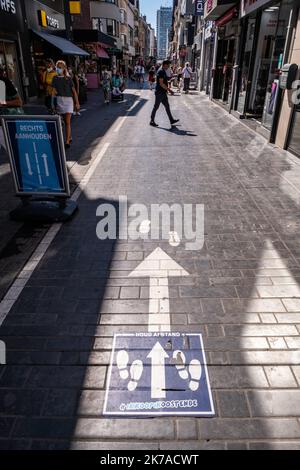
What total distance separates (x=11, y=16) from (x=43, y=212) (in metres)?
14.6

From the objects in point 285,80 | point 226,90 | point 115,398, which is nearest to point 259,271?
point 115,398

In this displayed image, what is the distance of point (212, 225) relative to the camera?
16.8 ft

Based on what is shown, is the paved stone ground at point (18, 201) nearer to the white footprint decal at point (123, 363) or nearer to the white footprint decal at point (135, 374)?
the white footprint decal at point (123, 363)

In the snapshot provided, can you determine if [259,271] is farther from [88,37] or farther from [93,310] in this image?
[88,37]

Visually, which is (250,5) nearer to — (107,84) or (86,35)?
(107,84)

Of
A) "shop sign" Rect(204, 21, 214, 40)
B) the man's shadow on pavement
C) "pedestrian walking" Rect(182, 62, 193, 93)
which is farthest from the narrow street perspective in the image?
"shop sign" Rect(204, 21, 214, 40)

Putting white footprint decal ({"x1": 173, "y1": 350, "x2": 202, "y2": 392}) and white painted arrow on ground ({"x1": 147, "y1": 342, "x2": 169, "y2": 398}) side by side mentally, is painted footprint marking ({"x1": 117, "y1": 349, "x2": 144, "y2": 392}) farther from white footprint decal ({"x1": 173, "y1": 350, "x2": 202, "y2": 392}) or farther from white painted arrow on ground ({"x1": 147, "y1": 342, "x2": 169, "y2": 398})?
white footprint decal ({"x1": 173, "y1": 350, "x2": 202, "y2": 392})

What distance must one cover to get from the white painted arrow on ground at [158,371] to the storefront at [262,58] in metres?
8.69

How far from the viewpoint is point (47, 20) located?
765 inches

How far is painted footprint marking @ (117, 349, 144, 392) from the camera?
2635 millimetres

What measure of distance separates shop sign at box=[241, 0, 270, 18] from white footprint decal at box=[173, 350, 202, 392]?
38.6 ft

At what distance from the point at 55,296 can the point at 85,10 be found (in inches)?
1631

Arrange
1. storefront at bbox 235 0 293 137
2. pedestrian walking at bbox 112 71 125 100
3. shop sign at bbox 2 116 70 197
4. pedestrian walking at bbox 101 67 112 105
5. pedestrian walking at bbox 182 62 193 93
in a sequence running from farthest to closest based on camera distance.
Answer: pedestrian walking at bbox 182 62 193 93, pedestrian walking at bbox 112 71 125 100, pedestrian walking at bbox 101 67 112 105, storefront at bbox 235 0 293 137, shop sign at bbox 2 116 70 197

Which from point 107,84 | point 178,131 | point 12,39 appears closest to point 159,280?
point 178,131
